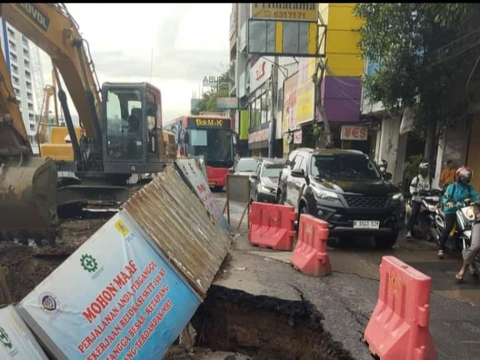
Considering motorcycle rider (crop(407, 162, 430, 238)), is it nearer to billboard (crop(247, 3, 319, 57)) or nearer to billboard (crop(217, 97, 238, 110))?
billboard (crop(247, 3, 319, 57))

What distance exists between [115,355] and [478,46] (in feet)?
28.3

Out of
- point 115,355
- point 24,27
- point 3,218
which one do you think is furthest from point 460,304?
point 24,27

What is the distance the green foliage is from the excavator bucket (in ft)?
22.7

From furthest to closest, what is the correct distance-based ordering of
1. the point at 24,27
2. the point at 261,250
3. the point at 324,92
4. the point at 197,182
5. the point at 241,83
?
the point at 241,83 → the point at 324,92 → the point at 197,182 → the point at 261,250 → the point at 24,27

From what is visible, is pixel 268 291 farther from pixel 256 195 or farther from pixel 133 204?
pixel 256 195

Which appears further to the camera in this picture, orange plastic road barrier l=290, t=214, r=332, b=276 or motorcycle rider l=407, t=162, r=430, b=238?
motorcycle rider l=407, t=162, r=430, b=238

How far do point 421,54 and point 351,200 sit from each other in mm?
3725

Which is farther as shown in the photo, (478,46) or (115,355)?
(478,46)

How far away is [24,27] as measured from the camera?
230 inches

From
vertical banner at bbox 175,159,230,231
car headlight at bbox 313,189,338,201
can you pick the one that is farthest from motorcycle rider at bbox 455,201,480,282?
vertical banner at bbox 175,159,230,231

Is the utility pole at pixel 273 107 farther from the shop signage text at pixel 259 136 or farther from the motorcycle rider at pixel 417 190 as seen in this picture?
the motorcycle rider at pixel 417 190

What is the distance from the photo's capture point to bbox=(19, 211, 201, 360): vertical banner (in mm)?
3307

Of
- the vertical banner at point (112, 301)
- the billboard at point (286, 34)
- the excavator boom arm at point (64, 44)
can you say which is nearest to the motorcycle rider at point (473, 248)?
the vertical banner at point (112, 301)

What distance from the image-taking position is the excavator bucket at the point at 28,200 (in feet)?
16.8
